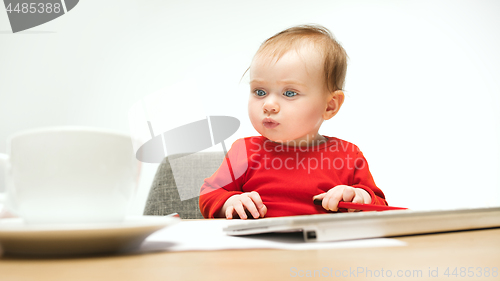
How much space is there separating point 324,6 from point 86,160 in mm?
2004

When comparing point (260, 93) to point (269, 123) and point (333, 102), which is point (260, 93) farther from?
point (333, 102)

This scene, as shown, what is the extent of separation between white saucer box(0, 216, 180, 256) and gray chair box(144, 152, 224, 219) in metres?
0.93

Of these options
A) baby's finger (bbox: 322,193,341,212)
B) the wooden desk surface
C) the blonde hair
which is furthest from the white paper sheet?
the blonde hair

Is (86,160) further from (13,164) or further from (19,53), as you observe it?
(19,53)

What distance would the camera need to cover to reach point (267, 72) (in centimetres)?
87

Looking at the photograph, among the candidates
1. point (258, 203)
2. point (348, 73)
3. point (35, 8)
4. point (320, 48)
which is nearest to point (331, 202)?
point (258, 203)

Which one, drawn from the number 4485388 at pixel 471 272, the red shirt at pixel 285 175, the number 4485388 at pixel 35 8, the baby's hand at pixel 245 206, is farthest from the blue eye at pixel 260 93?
the number 4485388 at pixel 35 8

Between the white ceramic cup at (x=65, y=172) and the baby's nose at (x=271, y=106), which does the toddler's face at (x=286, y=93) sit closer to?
the baby's nose at (x=271, y=106)

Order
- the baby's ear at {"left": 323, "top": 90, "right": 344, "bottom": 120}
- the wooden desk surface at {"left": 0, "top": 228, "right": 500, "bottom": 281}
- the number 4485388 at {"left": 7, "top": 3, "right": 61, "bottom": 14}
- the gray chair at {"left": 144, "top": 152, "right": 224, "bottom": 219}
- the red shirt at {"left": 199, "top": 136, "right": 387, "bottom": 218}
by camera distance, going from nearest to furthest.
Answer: the wooden desk surface at {"left": 0, "top": 228, "right": 500, "bottom": 281}, the red shirt at {"left": 199, "top": 136, "right": 387, "bottom": 218}, the baby's ear at {"left": 323, "top": 90, "right": 344, "bottom": 120}, the gray chair at {"left": 144, "top": 152, "right": 224, "bottom": 219}, the number 4485388 at {"left": 7, "top": 3, "right": 61, "bottom": 14}

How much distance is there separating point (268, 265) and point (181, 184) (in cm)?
103

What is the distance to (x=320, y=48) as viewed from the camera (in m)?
0.91

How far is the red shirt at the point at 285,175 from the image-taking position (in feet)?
2.80

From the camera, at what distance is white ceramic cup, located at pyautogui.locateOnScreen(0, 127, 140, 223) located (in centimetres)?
23

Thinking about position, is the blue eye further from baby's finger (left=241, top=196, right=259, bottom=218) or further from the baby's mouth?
baby's finger (left=241, top=196, right=259, bottom=218)
